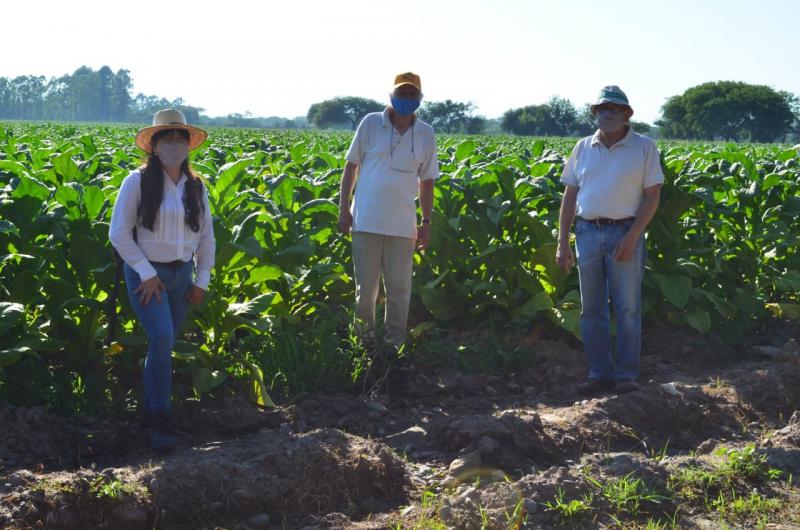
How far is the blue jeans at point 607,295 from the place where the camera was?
5.96m

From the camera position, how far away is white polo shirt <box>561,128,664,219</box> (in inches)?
229

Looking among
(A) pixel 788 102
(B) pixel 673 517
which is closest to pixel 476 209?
(B) pixel 673 517

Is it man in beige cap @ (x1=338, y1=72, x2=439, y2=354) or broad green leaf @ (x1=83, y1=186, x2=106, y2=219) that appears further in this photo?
man in beige cap @ (x1=338, y1=72, x2=439, y2=354)

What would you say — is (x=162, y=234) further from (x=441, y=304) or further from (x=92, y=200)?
(x=441, y=304)

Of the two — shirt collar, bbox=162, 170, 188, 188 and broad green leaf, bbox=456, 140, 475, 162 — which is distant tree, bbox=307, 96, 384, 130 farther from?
shirt collar, bbox=162, 170, 188, 188

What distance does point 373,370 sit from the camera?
622cm

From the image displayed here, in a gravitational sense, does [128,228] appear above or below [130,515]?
above

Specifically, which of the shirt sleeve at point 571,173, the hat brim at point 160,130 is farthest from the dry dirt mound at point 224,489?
the shirt sleeve at point 571,173

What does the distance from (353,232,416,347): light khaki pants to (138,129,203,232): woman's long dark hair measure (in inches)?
64.0

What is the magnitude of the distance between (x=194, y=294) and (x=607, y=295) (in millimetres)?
2653

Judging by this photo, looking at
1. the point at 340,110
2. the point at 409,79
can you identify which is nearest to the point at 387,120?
the point at 409,79

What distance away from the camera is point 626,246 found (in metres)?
5.81

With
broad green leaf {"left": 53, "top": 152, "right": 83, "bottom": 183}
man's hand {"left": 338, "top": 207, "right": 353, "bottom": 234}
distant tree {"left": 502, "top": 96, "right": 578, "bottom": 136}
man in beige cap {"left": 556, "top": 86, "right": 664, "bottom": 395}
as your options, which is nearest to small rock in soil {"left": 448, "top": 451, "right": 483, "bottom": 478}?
man in beige cap {"left": 556, "top": 86, "right": 664, "bottom": 395}

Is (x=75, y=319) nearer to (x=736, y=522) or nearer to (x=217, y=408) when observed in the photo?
(x=217, y=408)
